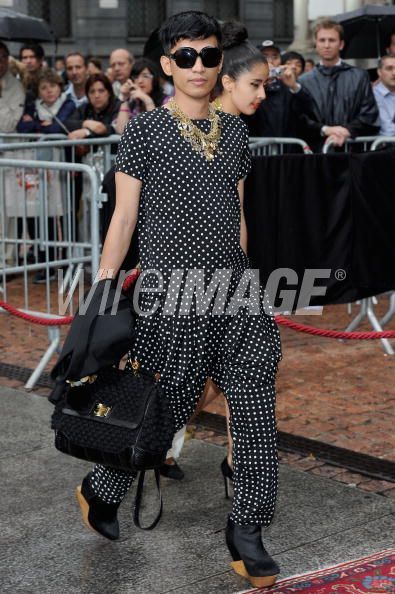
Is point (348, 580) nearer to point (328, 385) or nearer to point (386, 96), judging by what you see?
point (328, 385)

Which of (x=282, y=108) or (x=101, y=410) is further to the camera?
(x=282, y=108)

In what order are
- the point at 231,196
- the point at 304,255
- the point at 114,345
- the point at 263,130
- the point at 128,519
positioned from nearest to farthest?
1. the point at 114,345
2. the point at 231,196
3. the point at 128,519
4. the point at 304,255
5. the point at 263,130

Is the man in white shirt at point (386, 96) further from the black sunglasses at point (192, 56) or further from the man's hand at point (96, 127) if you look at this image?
the black sunglasses at point (192, 56)

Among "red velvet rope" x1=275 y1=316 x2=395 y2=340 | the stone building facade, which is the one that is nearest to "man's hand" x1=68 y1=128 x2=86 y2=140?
"red velvet rope" x1=275 y1=316 x2=395 y2=340

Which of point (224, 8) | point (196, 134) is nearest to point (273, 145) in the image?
point (196, 134)

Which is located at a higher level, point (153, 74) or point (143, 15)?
point (143, 15)

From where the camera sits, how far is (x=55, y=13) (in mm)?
40156

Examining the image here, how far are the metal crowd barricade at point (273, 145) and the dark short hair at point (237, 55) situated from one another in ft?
12.0

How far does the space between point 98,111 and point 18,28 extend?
4091 mm

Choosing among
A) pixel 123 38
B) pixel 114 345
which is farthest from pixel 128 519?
pixel 123 38

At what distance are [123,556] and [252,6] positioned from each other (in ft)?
128

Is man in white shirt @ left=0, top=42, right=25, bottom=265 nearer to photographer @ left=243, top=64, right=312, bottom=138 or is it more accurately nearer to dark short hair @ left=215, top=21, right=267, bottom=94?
photographer @ left=243, top=64, right=312, bottom=138

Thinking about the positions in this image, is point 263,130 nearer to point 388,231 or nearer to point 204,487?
point 388,231

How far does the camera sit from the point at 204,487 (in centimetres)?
540
